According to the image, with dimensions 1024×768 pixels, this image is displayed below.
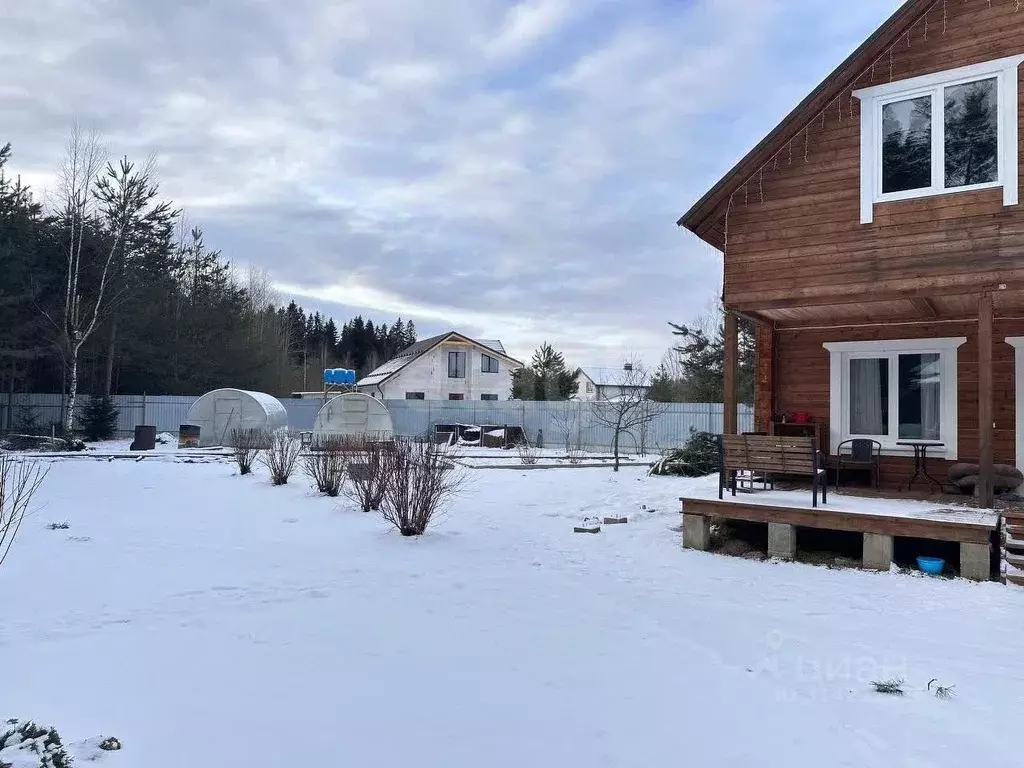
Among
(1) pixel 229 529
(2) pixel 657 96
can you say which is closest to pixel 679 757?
(1) pixel 229 529

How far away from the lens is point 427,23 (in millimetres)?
9836

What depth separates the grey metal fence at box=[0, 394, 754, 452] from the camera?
25.8 m

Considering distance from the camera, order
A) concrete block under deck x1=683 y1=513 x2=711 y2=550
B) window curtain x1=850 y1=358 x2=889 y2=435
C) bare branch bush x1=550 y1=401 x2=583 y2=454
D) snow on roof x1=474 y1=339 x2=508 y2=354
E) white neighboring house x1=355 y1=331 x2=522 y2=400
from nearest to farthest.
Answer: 1. concrete block under deck x1=683 y1=513 x2=711 y2=550
2. window curtain x1=850 y1=358 x2=889 y2=435
3. bare branch bush x1=550 y1=401 x2=583 y2=454
4. white neighboring house x1=355 y1=331 x2=522 y2=400
5. snow on roof x1=474 y1=339 x2=508 y2=354

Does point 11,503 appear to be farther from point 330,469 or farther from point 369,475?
point 369,475

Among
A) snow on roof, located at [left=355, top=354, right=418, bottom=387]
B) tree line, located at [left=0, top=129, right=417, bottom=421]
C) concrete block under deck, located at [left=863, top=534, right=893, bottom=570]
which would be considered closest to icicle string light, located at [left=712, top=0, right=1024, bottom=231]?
concrete block under deck, located at [left=863, top=534, right=893, bottom=570]

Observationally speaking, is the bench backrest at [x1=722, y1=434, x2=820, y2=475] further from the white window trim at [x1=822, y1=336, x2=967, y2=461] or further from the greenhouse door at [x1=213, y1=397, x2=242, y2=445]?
the greenhouse door at [x1=213, y1=397, x2=242, y2=445]

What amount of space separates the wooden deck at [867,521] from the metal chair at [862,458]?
125 cm

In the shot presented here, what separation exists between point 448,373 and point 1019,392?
32.5 metres

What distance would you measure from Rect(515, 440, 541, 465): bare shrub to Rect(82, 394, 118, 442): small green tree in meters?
15.1

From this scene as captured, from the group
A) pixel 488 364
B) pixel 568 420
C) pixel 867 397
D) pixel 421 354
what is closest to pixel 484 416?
pixel 568 420

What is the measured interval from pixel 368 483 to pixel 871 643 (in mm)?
6732

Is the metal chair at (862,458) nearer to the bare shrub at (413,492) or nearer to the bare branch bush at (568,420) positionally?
the bare shrub at (413,492)

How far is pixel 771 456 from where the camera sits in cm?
812

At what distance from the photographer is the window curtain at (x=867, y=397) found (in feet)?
33.7
